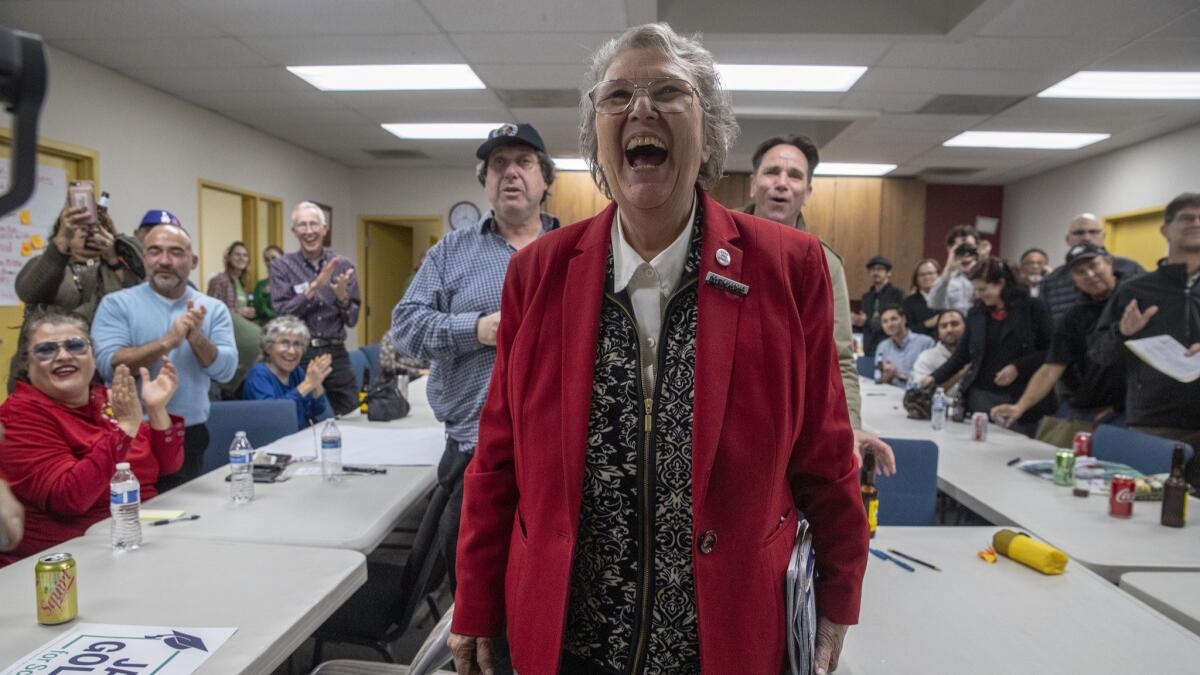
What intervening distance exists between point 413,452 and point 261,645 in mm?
1509

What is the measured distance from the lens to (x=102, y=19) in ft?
13.5

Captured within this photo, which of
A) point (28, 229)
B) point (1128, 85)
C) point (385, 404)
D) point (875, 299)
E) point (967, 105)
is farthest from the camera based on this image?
point (875, 299)

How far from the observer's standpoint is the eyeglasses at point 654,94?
1.05 m

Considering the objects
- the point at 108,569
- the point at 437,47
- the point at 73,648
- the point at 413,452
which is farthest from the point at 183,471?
the point at 437,47

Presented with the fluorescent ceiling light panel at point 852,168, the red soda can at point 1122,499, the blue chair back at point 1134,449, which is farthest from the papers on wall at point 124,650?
the fluorescent ceiling light panel at point 852,168

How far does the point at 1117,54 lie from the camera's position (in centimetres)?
454

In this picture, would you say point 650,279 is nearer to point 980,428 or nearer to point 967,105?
point 980,428

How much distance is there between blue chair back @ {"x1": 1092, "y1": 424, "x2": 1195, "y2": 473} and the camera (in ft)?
8.17

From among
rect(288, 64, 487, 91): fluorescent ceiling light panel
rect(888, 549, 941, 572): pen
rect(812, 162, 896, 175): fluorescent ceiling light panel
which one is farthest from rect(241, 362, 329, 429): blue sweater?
rect(812, 162, 896, 175): fluorescent ceiling light panel

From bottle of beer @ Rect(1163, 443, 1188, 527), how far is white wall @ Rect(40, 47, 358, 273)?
5.52 metres

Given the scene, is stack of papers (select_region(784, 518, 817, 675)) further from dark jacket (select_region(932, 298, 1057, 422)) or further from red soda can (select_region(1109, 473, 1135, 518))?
dark jacket (select_region(932, 298, 1057, 422))

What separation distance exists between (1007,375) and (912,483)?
175cm

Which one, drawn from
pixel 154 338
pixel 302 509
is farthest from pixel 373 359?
pixel 302 509

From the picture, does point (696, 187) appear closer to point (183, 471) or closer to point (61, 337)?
point (61, 337)
